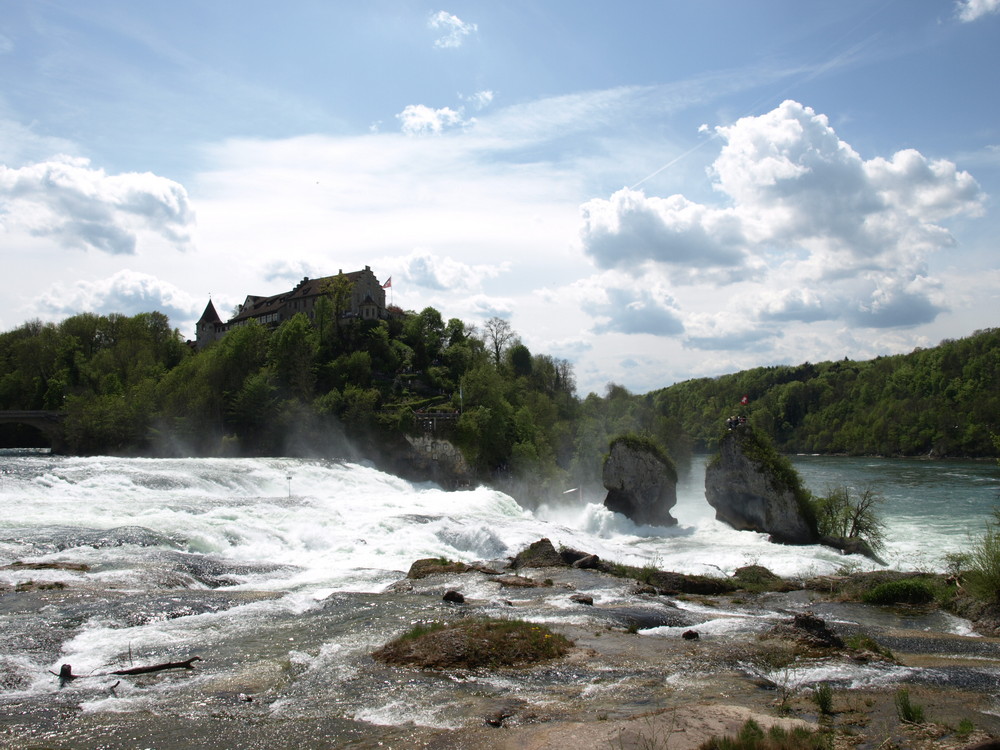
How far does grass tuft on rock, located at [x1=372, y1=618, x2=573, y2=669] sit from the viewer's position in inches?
442

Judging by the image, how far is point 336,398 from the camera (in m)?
57.7

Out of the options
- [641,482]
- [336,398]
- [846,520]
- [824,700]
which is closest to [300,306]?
[336,398]

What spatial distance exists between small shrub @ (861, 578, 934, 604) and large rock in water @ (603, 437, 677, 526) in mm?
21888

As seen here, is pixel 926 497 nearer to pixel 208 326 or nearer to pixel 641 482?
pixel 641 482

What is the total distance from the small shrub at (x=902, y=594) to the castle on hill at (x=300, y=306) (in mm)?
64642

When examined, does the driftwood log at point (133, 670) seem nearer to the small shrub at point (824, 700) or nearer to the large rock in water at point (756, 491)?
the small shrub at point (824, 700)

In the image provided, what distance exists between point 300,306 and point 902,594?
81.5 meters

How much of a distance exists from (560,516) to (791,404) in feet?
359

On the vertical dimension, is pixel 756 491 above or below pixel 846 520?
above

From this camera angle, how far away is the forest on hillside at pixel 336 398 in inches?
2224

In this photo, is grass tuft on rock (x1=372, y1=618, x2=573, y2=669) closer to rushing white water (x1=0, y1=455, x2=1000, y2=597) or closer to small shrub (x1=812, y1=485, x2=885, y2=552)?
rushing white water (x1=0, y1=455, x2=1000, y2=597)

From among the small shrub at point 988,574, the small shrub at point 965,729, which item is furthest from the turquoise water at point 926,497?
the small shrub at point 965,729

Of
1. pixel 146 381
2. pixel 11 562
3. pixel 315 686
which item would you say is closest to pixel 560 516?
pixel 11 562

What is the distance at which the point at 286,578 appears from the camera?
18625 mm
